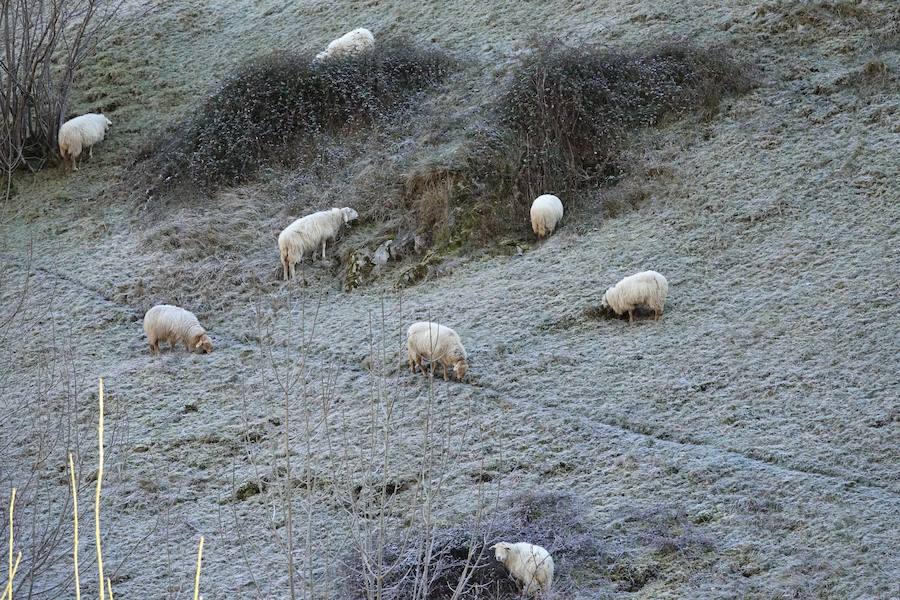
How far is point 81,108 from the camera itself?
20.2 m

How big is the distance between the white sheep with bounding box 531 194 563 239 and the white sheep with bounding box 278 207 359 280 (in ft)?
8.64

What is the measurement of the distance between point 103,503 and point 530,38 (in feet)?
37.5

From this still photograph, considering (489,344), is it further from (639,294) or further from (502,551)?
(502,551)

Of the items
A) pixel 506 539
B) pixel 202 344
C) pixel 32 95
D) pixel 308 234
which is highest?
pixel 32 95

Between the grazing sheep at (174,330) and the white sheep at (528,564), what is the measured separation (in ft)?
19.5

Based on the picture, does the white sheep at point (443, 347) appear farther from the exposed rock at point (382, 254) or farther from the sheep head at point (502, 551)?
the sheep head at point (502, 551)

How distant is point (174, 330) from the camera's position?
12969mm

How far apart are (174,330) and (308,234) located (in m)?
2.59

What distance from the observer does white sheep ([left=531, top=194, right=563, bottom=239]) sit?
14266 millimetres

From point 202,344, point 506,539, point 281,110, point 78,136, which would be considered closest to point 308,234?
point 202,344

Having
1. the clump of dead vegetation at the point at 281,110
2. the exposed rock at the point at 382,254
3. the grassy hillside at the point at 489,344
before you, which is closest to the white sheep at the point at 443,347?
the grassy hillside at the point at 489,344

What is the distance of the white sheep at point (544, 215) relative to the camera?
14.3 metres

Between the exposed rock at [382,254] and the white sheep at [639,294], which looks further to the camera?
the exposed rock at [382,254]

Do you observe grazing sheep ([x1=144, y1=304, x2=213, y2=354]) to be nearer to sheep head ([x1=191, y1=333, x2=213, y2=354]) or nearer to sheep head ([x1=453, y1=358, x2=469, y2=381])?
sheep head ([x1=191, y1=333, x2=213, y2=354])
